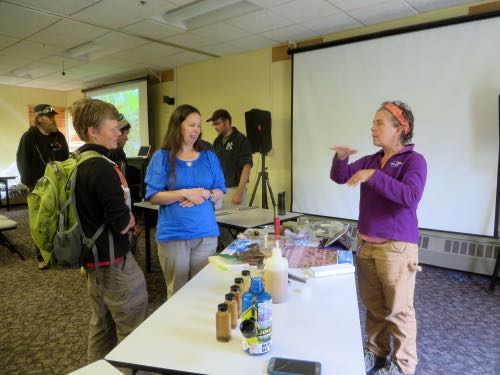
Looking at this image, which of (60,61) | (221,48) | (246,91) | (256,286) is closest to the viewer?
(256,286)

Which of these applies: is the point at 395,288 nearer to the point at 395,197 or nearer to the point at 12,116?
the point at 395,197

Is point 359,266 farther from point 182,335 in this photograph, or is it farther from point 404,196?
point 182,335

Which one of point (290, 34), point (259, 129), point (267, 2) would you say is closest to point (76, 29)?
point (267, 2)

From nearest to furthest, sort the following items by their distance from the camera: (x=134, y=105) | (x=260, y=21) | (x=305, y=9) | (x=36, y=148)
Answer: (x=305, y=9), (x=260, y=21), (x=36, y=148), (x=134, y=105)

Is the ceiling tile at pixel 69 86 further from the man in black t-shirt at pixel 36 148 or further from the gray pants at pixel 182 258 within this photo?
the gray pants at pixel 182 258

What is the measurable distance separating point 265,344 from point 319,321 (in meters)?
0.25

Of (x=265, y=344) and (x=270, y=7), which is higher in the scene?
(x=270, y=7)

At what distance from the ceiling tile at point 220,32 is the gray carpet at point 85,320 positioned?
2681 mm

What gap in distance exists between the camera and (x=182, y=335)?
1072 millimetres

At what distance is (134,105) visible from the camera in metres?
6.55

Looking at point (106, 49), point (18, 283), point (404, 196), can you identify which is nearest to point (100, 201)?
point (404, 196)

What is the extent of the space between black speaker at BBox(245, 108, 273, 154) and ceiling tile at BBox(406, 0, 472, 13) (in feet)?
5.89

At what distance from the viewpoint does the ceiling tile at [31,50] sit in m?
4.61

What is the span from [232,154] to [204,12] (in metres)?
1.49
